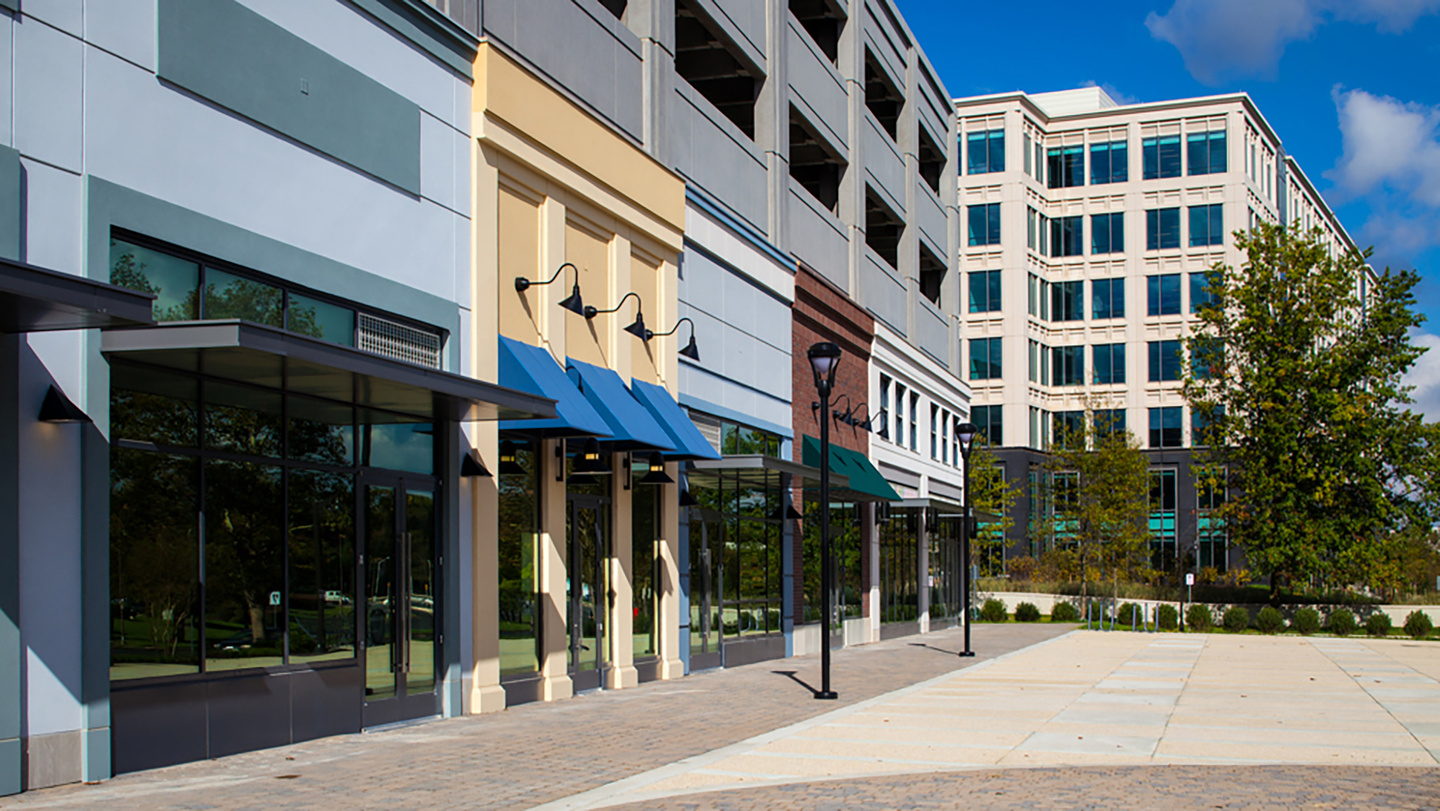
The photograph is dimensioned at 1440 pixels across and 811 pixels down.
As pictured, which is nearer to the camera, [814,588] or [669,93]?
[669,93]

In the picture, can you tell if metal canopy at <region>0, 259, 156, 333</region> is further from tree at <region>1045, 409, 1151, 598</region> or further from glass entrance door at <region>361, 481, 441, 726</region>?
tree at <region>1045, 409, 1151, 598</region>

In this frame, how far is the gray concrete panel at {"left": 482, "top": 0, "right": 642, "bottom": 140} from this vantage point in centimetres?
1720

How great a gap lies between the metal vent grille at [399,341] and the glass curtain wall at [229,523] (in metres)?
0.71

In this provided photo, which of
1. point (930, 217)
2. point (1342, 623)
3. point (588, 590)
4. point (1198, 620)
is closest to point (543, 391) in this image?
point (588, 590)

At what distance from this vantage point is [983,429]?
7756cm

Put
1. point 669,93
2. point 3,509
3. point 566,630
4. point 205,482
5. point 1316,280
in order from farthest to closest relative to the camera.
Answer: point 1316,280 → point 669,93 → point 566,630 → point 205,482 → point 3,509

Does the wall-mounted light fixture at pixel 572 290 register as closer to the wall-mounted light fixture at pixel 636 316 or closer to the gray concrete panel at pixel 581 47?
the wall-mounted light fixture at pixel 636 316

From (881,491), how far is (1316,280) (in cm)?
2439

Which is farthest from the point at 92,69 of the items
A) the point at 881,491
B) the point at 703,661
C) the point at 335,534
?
the point at 881,491

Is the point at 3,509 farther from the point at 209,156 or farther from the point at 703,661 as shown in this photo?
the point at 703,661

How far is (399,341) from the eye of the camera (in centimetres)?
1470

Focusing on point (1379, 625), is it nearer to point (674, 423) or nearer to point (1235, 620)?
point (1235, 620)

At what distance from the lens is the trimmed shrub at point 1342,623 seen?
44.2 meters

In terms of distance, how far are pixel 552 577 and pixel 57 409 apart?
8.67 m
